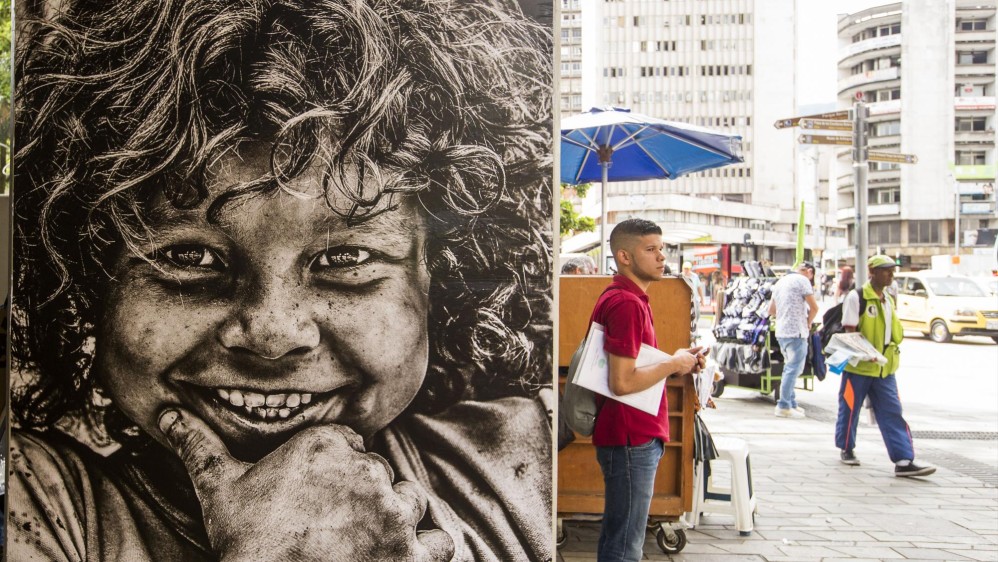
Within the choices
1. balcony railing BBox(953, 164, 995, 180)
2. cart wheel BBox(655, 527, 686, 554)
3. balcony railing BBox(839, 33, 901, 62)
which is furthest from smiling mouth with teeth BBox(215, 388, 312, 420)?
balcony railing BBox(839, 33, 901, 62)

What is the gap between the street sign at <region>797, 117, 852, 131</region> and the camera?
12.7 m

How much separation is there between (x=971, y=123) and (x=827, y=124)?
8275 centimetres

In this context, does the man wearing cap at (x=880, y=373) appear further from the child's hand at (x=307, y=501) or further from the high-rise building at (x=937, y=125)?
the high-rise building at (x=937, y=125)

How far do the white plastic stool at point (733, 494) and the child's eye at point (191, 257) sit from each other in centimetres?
343

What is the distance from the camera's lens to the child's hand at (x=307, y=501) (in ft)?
9.25

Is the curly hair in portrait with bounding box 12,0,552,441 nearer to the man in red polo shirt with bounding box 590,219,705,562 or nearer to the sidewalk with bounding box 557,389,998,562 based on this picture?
the man in red polo shirt with bounding box 590,219,705,562

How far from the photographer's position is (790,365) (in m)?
A: 10.3

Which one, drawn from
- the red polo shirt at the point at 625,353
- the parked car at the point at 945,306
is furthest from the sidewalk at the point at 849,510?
the parked car at the point at 945,306

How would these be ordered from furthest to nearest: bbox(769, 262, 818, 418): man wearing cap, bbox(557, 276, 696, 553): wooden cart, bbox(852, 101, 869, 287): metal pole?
bbox(852, 101, 869, 287): metal pole → bbox(769, 262, 818, 418): man wearing cap → bbox(557, 276, 696, 553): wooden cart

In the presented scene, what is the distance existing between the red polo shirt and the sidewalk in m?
1.75

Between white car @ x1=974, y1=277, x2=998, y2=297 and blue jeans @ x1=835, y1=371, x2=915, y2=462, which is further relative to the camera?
white car @ x1=974, y1=277, x2=998, y2=297

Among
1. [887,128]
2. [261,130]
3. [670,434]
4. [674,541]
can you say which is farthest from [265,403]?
[887,128]

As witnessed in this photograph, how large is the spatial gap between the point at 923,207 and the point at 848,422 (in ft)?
275

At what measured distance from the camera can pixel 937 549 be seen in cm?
529
